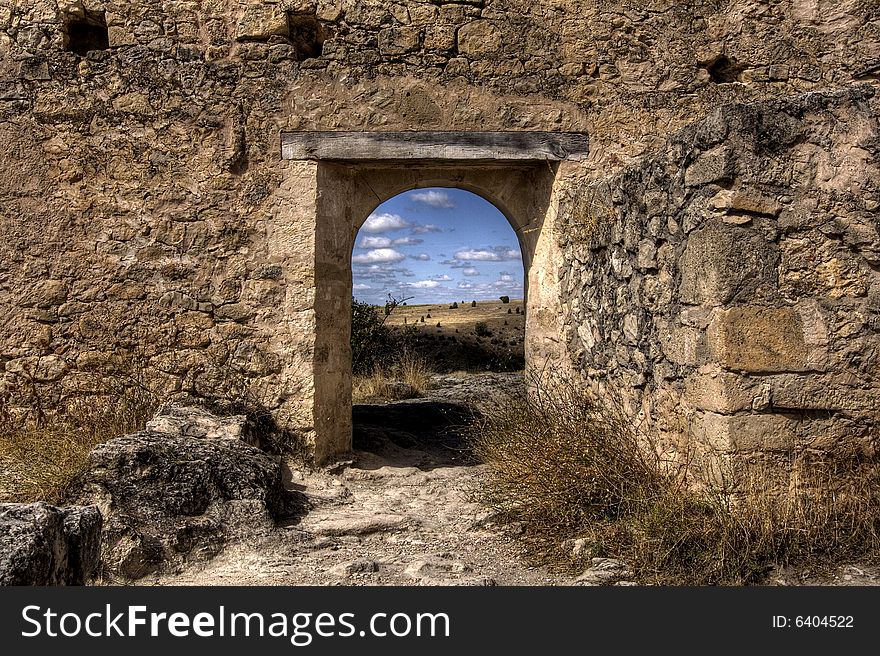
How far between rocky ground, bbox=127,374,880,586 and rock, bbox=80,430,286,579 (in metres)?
0.13

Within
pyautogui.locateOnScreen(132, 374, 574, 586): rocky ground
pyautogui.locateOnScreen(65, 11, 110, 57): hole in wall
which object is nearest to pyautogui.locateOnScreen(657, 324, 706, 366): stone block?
pyautogui.locateOnScreen(132, 374, 574, 586): rocky ground

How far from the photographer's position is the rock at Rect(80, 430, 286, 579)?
3812mm

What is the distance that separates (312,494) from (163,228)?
2.28 m

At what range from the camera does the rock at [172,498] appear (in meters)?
3.81

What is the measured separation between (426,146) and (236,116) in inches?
56.4

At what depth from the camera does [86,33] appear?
19.4ft

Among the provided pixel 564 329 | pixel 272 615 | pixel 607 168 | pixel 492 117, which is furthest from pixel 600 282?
pixel 272 615

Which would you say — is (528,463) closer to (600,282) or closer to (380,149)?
(600,282)

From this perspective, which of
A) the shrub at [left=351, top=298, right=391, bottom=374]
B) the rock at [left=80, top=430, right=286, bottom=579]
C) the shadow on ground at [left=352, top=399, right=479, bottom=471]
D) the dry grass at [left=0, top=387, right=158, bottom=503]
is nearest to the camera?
the rock at [left=80, top=430, right=286, bottom=579]

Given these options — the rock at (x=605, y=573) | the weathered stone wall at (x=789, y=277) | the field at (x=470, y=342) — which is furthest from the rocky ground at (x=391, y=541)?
the field at (x=470, y=342)

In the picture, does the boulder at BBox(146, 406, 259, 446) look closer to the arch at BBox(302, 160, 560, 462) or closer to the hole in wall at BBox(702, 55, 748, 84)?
the arch at BBox(302, 160, 560, 462)

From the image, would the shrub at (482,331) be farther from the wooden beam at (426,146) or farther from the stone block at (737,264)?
the stone block at (737,264)

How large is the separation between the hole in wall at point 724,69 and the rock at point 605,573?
3.99 metres

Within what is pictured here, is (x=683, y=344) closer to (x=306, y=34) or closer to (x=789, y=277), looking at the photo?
(x=789, y=277)
